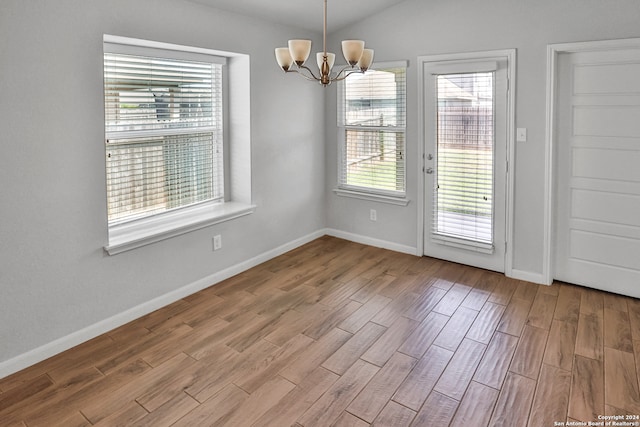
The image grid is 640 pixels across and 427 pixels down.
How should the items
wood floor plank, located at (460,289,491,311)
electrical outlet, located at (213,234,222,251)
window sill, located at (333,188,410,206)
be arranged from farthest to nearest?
window sill, located at (333,188,410,206), electrical outlet, located at (213,234,222,251), wood floor plank, located at (460,289,491,311)

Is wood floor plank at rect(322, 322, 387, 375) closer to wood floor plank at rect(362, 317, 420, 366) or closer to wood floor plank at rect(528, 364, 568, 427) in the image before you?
wood floor plank at rect(362, 317, 420, 366)

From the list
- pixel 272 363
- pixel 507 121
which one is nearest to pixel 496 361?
pixel 272 363

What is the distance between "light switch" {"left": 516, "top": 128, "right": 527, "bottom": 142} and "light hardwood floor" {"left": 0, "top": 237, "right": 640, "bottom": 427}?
1.22m

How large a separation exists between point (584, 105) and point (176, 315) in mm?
3492

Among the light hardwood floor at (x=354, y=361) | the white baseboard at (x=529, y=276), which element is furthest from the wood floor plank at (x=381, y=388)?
the white baseboard at (x=529, y=276)

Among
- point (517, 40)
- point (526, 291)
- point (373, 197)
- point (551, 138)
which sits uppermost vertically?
point (517, 40)

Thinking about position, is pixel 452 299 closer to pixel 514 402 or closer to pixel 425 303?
pixel 425 303

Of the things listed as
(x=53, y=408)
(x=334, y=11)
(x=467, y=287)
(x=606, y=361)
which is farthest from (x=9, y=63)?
(x=606, y=361)

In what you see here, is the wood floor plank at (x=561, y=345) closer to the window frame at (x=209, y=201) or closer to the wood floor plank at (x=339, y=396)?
the wood floor plank at (x=339, y=396)

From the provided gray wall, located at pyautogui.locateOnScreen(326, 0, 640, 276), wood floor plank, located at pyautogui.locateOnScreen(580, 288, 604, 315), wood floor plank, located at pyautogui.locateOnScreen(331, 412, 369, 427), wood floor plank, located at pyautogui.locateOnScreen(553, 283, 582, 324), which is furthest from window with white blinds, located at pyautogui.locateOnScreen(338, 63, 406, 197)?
wood floor plank, located at pyautogui.locateOnScreen(331, 412, 369, 427)

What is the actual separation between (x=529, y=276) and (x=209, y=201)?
9.48ft

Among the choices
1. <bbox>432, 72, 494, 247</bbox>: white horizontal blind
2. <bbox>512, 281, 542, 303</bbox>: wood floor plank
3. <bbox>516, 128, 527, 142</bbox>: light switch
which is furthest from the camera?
<bbox>432, 72, 494, 247</bbox>: white horizontal blind

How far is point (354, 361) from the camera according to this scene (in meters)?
2.70

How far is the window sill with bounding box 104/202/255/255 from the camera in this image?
3164 mm
